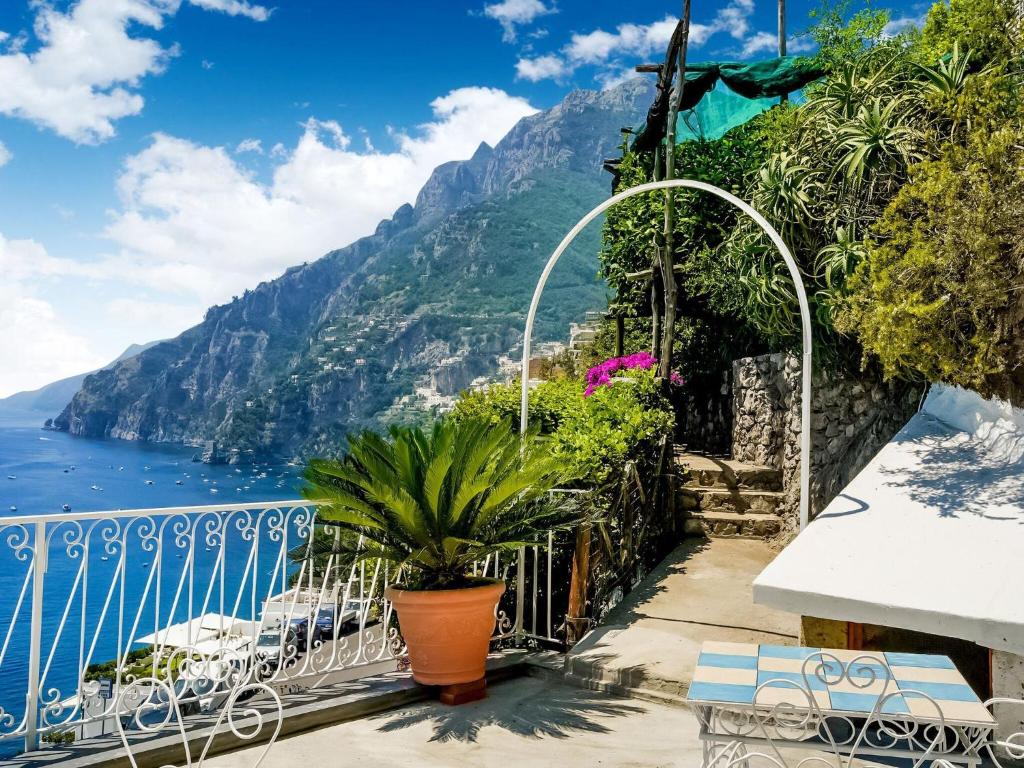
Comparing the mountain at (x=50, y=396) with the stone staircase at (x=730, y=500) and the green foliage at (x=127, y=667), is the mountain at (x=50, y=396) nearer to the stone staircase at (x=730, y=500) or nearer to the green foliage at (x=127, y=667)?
the green foliage at (x=127, y=667)

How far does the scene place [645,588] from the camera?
662 centimetres

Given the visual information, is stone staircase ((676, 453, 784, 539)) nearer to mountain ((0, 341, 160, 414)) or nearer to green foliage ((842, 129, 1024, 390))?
green foliage ((842, 129, 1024, 390))

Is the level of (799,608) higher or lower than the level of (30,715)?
higher

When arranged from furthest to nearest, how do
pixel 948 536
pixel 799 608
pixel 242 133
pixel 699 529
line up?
pixel 242 133 < pixel 699 529 < pixel 948 536 < pixel 799 608

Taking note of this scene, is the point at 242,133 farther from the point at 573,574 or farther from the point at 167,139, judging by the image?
the point at 573,574

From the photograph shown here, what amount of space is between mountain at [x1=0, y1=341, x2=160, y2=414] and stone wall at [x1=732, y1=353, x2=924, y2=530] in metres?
90.3

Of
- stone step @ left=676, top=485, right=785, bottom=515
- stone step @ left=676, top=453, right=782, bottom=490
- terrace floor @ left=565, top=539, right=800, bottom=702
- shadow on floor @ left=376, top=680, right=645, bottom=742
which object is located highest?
stone step @ left=676, top=453, right=782, bottom=490

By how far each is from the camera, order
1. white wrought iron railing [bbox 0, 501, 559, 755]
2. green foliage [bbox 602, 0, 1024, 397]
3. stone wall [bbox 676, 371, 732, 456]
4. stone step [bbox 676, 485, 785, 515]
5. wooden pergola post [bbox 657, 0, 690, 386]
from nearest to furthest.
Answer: white wrought iron railing [bbox 0, 501, 559, 755] → green foliage [bbox 602, 0, 1024, 397] → stone step [bbox 676, 485, 785, 515] → wooden pergola post [bbox 657, 0, 690, 386] → stone wall [bbox 676, 371, 732, 456]

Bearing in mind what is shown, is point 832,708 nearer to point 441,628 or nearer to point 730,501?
point 441,628

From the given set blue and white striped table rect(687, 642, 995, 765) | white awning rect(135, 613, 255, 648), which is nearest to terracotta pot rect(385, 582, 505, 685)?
white awning rect(135, 613, 255, 648)

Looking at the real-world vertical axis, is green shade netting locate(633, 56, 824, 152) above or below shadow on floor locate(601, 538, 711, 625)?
above

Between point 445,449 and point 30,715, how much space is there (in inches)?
93.2

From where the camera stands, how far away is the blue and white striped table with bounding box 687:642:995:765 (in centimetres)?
270

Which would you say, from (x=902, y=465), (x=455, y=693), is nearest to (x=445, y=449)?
(x=455, y=693)
